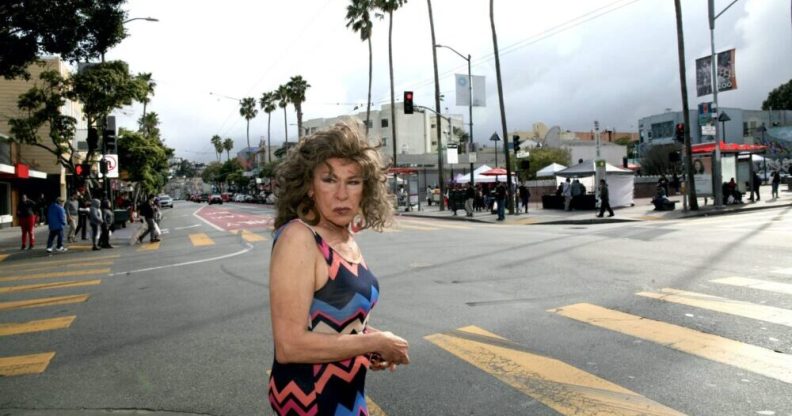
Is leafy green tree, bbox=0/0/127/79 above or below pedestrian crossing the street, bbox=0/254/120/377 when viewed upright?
above

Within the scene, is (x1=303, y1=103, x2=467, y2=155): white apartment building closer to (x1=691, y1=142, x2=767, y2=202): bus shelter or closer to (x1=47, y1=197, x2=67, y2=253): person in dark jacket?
(x1=691, y1=142, x2=767, y2=202): bus shelter

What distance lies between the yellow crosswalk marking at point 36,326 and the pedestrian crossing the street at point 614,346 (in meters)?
4.82

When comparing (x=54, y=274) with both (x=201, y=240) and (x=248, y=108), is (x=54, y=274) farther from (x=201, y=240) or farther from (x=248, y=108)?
(x=248, y=108)

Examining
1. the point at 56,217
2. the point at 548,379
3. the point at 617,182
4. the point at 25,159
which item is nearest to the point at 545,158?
the point at 617,182

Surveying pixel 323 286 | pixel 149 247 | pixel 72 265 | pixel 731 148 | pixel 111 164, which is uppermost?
pixel 731 148

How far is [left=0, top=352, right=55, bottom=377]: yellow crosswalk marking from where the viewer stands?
5.14 metres

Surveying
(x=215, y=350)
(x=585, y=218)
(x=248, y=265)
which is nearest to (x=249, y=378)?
(x=215, y=350)

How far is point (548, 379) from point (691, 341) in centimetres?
175

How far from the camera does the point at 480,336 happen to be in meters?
5.52

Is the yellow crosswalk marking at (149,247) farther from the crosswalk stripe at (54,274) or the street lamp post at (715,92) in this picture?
the street lamp post at (715,92)

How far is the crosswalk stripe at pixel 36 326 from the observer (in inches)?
264

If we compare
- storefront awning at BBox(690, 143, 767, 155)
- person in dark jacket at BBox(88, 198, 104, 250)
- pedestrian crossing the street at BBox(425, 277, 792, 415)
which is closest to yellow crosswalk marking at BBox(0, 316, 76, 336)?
pedestrian crossing the street at BBox(425, 277, 792, 415)

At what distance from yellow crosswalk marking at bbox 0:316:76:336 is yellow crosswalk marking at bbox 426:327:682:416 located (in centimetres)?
483

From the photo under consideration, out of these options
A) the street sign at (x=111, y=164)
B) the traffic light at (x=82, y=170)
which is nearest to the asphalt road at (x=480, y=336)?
the traffic light at (x=82, y=170)
